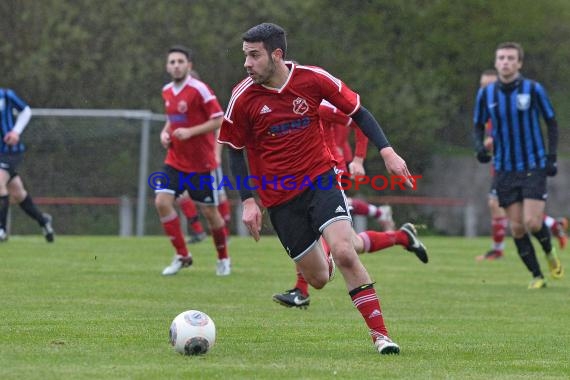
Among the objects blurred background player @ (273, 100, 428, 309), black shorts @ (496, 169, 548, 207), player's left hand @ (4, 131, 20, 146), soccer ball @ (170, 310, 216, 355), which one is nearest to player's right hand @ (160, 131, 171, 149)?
blurred background player @ (273, 100, 428, 309)

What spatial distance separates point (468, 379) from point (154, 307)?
13.1ft

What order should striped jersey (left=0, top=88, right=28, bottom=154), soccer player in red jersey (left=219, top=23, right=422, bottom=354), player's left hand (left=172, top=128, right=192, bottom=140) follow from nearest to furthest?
soccer player in red jersey (left=219, top=23, right=422, bottom=354), player's left hand (left=172, top=128, right=192, bottom=140), striped jersey (left=0, top=88, right=28, bottom=154)

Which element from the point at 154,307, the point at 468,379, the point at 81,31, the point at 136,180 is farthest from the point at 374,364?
the point at 81,31

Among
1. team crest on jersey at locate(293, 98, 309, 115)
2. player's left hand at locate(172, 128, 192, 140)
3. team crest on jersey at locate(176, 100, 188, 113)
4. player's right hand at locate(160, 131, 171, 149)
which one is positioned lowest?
player's right hand at locate(160, 131, 171, 149)

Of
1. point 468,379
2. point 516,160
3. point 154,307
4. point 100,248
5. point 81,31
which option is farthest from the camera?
point 81,31

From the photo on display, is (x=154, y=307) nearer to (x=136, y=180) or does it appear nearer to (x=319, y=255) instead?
(x=319, y=255)

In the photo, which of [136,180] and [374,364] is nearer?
[374,364]

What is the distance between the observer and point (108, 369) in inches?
242

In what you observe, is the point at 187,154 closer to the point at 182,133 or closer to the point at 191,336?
the point at 182,133

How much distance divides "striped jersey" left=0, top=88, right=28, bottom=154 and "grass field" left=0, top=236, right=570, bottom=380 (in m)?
1.71

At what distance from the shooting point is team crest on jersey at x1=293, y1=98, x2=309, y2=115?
24.3 feet

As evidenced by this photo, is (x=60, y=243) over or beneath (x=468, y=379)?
beneath

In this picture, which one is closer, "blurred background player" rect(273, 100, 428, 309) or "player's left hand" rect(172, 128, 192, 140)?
"blurred background player" rect(273, 100, 428, 309)

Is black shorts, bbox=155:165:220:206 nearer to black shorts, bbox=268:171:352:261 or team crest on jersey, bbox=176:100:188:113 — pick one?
team crest on jersey, bbox=176:100:188:113
